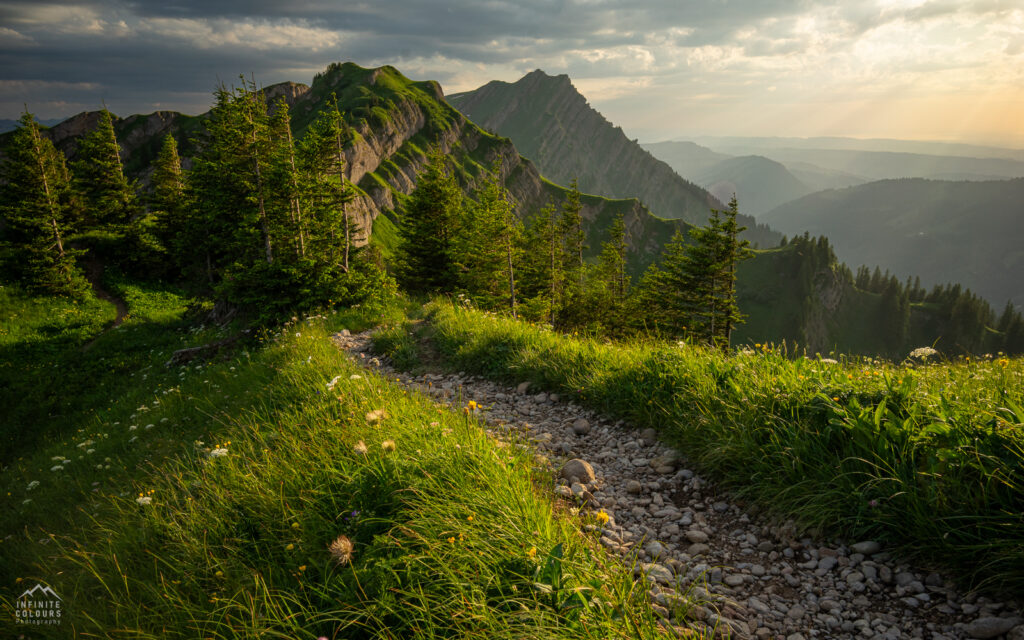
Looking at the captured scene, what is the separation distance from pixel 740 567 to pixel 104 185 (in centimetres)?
6488

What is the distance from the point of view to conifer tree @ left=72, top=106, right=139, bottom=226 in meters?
44.9

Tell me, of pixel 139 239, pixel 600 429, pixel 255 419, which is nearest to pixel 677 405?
pixel 600 429

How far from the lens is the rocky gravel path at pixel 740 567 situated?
2791 mm

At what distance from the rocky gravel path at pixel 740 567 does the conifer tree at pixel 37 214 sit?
50.1 metres

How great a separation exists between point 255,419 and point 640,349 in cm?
616

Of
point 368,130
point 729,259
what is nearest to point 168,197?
point 729,259

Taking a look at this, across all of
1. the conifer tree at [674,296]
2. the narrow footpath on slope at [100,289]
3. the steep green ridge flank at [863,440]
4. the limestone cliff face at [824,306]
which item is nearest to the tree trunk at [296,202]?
the steep green ridge flank at [863,440]

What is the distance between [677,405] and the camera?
17.9 feet

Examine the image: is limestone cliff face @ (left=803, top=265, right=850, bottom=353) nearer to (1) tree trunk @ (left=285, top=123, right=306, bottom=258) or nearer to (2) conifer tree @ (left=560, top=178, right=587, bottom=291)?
(2) conifer tree @ (left=560, top=178, right=587, bottom=291)

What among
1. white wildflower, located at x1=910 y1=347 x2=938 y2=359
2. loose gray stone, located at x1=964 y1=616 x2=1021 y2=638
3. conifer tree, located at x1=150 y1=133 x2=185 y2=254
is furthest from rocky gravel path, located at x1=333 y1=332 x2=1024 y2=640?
conifer tree, located at x1=150 y1=133 x2=185 y2=254

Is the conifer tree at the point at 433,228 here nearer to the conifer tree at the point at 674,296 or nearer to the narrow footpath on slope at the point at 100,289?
the conifer tree at the point at 674,296

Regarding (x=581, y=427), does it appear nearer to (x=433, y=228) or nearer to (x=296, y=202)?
(x=296, y=202)

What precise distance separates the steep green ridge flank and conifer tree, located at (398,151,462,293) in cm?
2378

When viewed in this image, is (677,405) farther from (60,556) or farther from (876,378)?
(60,556)
